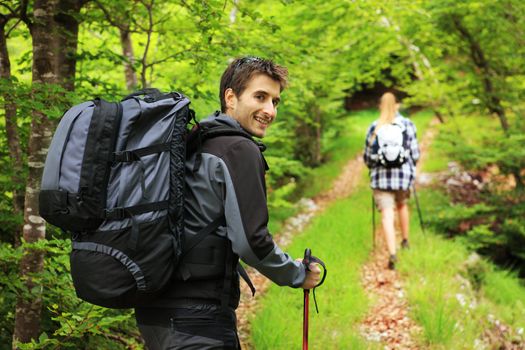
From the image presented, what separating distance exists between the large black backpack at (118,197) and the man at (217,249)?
110mm

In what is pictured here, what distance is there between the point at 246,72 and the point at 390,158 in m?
4.37

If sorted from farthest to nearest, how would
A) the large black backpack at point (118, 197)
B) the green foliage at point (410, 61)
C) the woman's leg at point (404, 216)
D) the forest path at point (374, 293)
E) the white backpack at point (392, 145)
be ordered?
the woman's leg at point (404, 216), the white backpack at point (392, 145), the green foliage at point (410, 61), the forest path at point (374, 293), the large black backpack at point (118, 197)

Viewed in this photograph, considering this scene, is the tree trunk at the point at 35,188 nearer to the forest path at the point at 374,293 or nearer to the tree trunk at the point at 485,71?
the forest path at the point at 374,293

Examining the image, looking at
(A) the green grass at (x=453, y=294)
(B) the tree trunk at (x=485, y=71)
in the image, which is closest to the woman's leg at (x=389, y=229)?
(A) the green grass at (x=453, y=294)

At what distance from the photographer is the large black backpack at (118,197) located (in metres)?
1.93

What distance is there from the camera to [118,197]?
6.39ft

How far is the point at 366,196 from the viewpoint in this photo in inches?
410

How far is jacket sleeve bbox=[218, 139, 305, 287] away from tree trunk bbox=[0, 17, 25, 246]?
202cm

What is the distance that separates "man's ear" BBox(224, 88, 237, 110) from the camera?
235cm

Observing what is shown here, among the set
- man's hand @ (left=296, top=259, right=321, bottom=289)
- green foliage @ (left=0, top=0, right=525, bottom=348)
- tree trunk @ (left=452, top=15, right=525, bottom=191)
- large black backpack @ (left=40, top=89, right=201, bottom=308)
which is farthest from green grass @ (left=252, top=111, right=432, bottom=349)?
tree trunk @ (left=452, top=15, right=525, bottom=191)

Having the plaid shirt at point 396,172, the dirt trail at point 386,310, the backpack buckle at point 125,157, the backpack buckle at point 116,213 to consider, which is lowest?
the dirt trail at point 386,310

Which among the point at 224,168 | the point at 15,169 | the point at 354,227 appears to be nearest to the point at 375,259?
the point at 354,227

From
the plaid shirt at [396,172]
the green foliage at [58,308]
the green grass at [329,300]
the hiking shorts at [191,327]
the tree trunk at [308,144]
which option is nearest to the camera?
the hiking shorts at [191,327]

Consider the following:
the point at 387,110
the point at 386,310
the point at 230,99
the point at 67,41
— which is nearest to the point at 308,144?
the point at 387,110
